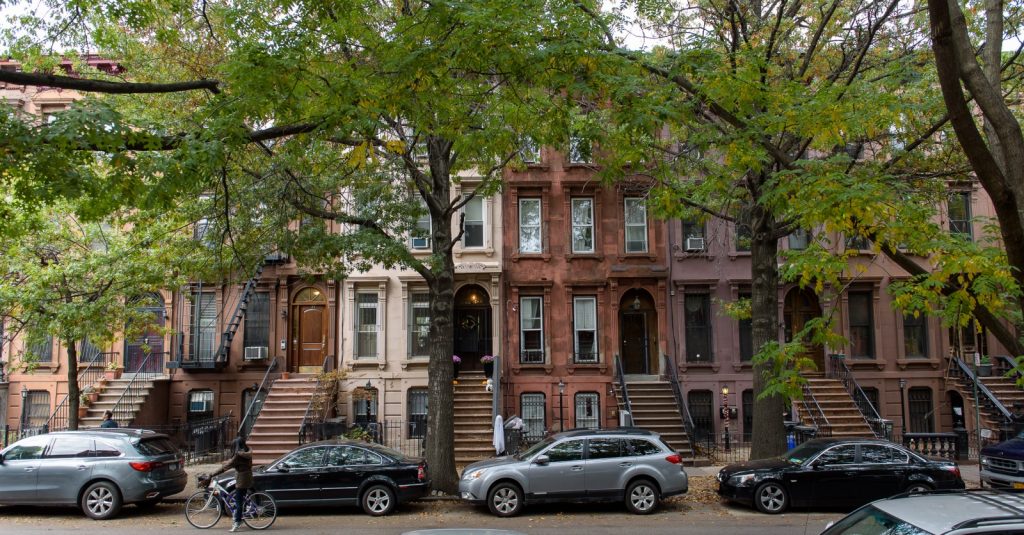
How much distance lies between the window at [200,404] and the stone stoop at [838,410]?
18.9 metres

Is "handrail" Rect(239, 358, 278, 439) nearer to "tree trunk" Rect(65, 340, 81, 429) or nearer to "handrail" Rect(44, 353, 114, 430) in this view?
"tree trunk" Rect(65, 340, 81, 429)

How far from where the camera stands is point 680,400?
70.6 ft

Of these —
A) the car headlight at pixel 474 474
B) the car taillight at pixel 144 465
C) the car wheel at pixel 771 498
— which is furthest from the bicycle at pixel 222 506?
the car wheel at pixel 771 498

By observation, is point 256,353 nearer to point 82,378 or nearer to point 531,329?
point 82,378

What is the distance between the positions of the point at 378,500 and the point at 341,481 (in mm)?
823

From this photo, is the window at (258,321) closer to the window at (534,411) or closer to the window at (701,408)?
the window at (534,411)

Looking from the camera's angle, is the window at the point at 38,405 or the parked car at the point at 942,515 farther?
the window at the point at 38,405

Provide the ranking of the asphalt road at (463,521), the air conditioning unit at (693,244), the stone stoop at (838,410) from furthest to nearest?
the air conditioning unit at (693,244) → the stone stoop at (838,410) → the asphalt road at (463,521)

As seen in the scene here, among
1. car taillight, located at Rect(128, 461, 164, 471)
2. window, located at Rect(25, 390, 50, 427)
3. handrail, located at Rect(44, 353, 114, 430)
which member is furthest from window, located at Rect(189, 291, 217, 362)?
car taillight, located at Rect(128, 461, 164, 471)

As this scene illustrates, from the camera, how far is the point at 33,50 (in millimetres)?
10000

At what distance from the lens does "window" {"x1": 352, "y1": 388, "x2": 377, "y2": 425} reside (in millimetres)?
22891

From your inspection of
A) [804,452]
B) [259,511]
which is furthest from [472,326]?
[804,452]

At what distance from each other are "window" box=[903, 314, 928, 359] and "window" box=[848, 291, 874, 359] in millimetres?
1094

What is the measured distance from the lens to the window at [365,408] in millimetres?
22891
